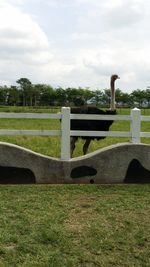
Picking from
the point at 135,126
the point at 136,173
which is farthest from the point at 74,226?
the point at 135,126

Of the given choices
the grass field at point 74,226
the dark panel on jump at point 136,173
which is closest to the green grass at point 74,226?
the grass field at point 74,226

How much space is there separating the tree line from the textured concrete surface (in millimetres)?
A: 82460

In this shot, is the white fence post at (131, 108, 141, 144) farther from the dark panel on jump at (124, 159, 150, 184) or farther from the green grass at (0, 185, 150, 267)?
the green grass at (0, 185, 150, 267)

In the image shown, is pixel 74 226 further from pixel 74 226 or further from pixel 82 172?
pixel 82 172

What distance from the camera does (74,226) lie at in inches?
217

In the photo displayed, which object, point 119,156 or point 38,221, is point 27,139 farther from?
point 38,221

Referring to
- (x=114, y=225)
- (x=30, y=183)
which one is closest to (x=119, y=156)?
(x=30, y=183)

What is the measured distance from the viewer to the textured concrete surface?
7.89 meters

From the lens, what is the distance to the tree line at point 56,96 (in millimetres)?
91375

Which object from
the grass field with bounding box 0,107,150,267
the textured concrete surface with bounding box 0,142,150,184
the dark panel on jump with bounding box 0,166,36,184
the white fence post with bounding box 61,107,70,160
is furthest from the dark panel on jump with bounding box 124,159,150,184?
the dark panel on jump with bounding box 0,166,36,184

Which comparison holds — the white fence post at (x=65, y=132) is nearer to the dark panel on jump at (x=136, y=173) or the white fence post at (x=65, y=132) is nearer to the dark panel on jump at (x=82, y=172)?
the dark panel on jump at (x=82, y=172)

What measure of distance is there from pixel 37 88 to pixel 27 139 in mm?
80430

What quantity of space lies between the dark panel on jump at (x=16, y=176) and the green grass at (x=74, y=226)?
1.15 ft

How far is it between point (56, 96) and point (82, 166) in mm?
86923
